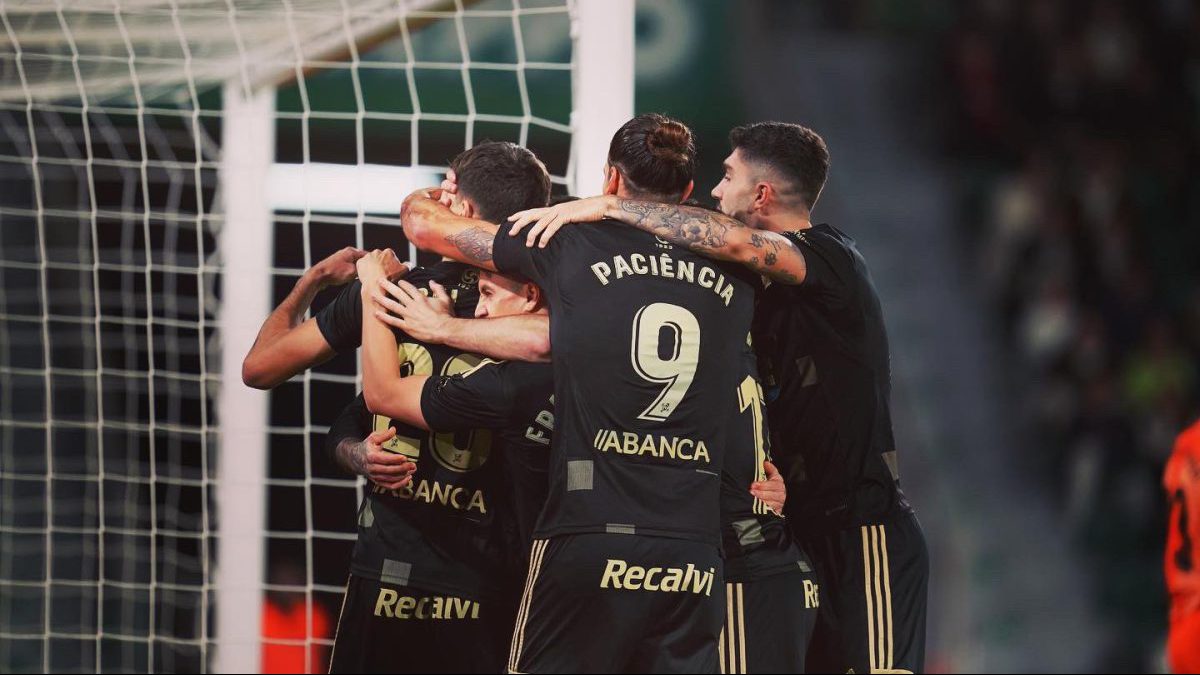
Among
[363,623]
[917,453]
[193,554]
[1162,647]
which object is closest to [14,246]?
[193,554]

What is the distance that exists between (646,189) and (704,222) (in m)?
0.20

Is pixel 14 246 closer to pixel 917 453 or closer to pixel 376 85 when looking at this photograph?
pixel 376 85

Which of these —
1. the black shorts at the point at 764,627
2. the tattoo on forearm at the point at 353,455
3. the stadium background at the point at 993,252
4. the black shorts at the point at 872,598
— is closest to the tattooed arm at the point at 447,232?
the tattoo on forearm at the point at 353,455

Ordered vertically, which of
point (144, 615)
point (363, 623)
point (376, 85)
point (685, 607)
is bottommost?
point (144, 615)

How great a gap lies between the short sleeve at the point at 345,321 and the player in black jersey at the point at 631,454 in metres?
0.59

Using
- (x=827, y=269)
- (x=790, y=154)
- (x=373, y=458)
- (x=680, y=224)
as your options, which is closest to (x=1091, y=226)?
(x=790, y=154)

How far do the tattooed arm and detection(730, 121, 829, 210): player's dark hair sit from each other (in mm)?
800

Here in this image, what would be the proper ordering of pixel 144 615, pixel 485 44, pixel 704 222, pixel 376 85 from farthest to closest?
pixel 485 44
pixel 376 85
pixel 144 615
pixel 704 222

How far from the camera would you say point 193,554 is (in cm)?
728

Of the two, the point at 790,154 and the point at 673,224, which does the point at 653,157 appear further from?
the point at 790,154

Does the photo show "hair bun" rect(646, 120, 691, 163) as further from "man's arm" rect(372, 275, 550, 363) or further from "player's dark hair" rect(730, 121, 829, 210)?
"man's arm" rect(372, 275, 550, 363)

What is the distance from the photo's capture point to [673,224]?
322 centimetres

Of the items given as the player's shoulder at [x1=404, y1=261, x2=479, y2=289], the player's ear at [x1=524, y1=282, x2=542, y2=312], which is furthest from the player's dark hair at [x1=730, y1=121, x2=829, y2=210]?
the player's shoulder at [x1=404, y1=261, x2=479, y2=289]

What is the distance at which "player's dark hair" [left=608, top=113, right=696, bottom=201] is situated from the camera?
3.32 metres
